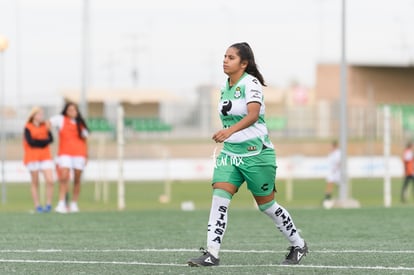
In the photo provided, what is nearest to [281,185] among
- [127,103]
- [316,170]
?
[316,170]

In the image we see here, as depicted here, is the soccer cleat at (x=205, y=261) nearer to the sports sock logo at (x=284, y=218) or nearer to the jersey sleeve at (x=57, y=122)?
the sports sock logo at (x=284, y=218)

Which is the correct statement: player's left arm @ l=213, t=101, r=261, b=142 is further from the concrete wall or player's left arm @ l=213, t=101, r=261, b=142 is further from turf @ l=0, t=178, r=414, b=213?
the concrete wall

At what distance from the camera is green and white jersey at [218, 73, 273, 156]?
9.70 metres

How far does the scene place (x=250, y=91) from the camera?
970 centimetres

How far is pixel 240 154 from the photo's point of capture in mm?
9742

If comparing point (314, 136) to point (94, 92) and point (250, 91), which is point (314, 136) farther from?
point (250, 91)

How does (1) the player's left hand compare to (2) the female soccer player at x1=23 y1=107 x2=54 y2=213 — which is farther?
(2) the female soccer player at x1=23 y1=107 x2=54 y2=213

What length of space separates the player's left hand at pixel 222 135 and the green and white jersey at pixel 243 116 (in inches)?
7.7

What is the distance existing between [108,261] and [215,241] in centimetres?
116

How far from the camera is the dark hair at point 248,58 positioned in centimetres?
987

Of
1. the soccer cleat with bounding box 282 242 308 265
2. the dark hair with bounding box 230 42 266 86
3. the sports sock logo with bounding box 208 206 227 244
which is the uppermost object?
the dark hair with bounding box 230 42 266 86

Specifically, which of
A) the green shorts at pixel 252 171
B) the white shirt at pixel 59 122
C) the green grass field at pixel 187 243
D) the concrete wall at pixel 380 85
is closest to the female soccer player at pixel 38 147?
the white shirt at pixel 59 122

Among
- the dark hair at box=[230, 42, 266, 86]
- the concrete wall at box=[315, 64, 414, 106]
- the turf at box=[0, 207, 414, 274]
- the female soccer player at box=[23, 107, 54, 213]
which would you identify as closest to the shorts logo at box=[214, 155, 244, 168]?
the dark hair at box=[230, 42, 266, 86]

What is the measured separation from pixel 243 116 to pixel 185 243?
314 cm
